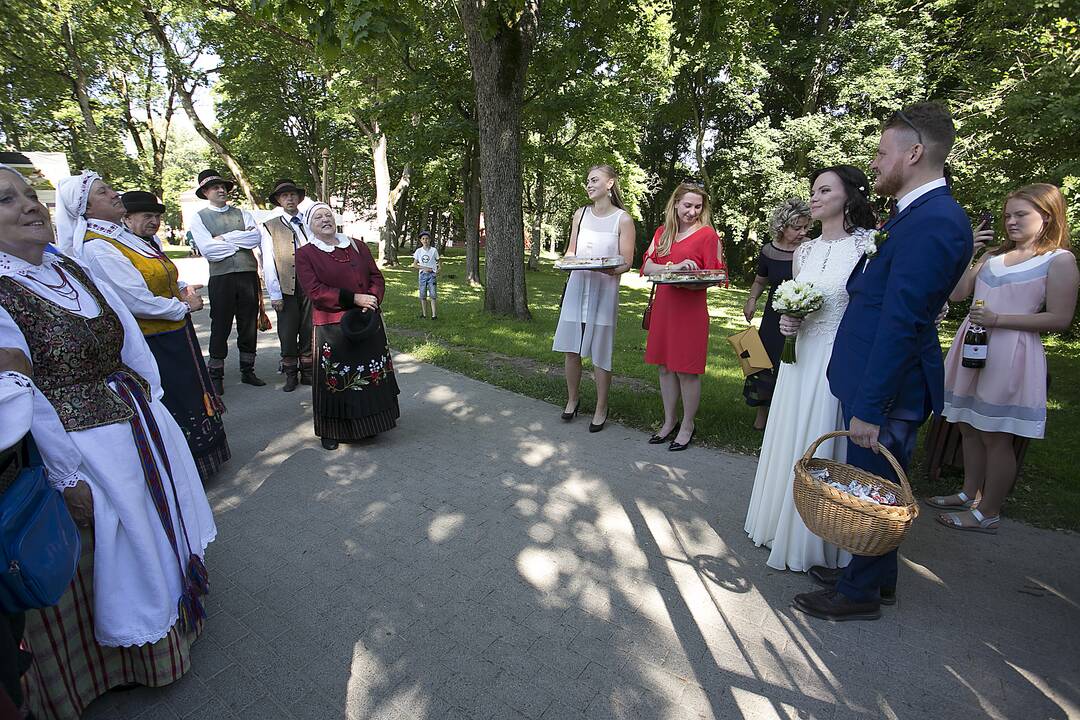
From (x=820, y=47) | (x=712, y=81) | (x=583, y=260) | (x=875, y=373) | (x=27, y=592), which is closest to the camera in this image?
(x=27, y=592)

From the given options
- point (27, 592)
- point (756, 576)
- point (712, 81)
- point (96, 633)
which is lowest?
point (756, 576)

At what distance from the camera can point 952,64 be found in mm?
12789

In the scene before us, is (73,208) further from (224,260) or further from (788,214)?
(788,214)

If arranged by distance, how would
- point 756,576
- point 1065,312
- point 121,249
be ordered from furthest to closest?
point 121,249, point 1065,312, point 756,576

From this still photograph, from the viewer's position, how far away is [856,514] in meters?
2.40

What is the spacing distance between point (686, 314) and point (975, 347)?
2.06 metres

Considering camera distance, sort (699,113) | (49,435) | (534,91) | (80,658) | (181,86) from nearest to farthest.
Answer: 1. (49,435)
2. (80,658)
3. (534,91)
4. (181,86)
5. (699,113)

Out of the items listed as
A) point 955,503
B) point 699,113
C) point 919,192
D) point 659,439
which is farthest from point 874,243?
point 699,113

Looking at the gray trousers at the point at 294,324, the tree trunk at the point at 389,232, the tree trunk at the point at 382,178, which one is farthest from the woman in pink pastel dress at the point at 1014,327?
the tree trunk at the point at 389,232

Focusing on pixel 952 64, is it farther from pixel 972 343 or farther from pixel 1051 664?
pixel 1051 664

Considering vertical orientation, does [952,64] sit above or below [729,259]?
above

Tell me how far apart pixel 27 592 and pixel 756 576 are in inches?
129

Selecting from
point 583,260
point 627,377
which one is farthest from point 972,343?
point 627,377

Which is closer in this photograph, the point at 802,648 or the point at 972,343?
the point at 802,648
